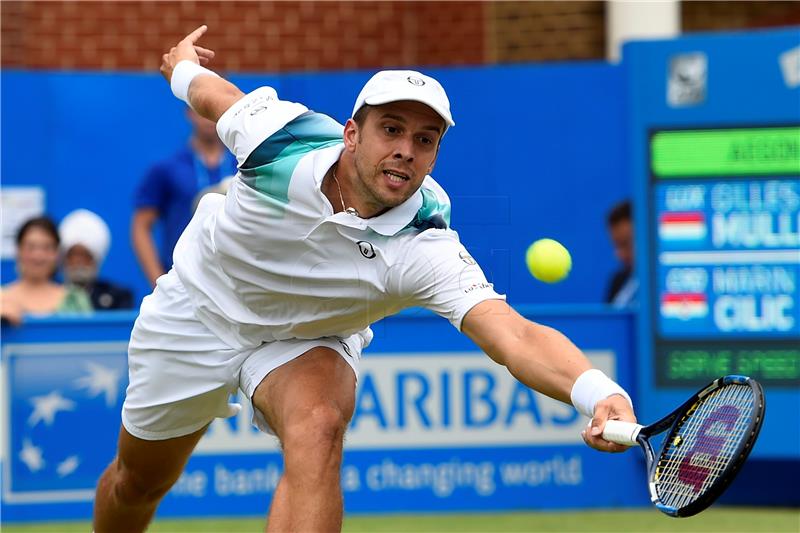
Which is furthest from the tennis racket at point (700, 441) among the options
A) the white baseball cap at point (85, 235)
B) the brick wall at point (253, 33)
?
the brick wall at point (253, 33)

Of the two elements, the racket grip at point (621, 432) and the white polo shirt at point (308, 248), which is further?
the white polo shirt at point (308, 248)

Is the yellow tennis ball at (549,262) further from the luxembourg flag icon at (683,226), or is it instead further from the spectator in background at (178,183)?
the spectator in background at (178,183)

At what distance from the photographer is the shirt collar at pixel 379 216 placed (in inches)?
201

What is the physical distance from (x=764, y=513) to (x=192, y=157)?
13.5ft

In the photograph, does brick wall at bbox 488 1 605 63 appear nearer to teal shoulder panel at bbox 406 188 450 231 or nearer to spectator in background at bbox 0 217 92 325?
spectator in background at bbox 0 217 92 325

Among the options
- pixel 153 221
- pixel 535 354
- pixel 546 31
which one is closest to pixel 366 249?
pixel 535 354

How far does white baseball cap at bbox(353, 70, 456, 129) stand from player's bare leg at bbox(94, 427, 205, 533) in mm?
1681

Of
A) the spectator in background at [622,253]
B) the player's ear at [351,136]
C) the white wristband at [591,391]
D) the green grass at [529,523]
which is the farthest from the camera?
the spectator in background at [622,253]

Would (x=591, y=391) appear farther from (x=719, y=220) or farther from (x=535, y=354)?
(x=719, y=220)

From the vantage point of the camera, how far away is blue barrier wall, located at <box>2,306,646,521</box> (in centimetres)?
846

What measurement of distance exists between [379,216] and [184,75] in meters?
1.21

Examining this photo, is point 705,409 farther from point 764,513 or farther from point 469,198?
point 764,513

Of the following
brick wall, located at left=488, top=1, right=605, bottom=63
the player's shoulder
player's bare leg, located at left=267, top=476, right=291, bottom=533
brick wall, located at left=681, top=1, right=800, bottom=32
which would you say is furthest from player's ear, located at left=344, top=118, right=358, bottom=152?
brick wall, located at left=681, top=1, right=800, bottom=32

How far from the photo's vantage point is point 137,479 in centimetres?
601
